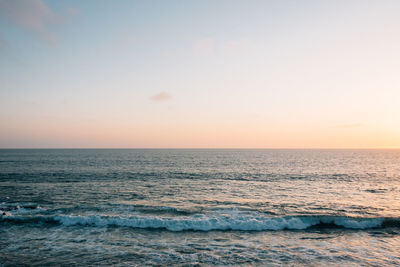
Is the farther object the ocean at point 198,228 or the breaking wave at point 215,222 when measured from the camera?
the breaking wave at point 215,222

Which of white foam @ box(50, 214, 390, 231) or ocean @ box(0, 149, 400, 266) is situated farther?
white foam @ box(50, 214, 390, 231)

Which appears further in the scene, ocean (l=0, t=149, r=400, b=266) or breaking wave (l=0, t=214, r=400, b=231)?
breaking wave (l=0, t=214, r=400, b=231)

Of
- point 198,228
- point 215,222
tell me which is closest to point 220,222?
point 215,222

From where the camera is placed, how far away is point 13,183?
38.3m

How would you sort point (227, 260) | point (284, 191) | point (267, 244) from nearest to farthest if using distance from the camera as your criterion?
1. point (227, 260)
2. point (267, 244)
3. point (284, 191)

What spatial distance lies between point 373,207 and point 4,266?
31.9m

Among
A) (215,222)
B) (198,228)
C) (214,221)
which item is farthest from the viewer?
(214,221)

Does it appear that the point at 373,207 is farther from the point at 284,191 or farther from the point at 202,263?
the point at 202,263

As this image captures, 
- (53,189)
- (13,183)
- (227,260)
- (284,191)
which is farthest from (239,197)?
(13,183)

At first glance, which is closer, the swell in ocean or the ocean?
the ocean

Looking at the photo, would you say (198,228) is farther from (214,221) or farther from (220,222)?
(220,222)

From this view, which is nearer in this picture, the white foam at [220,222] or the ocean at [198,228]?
the ocean at [198,228]

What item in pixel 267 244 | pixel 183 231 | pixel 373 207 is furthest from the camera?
pixel 373 207

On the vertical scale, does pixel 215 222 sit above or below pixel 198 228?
above
